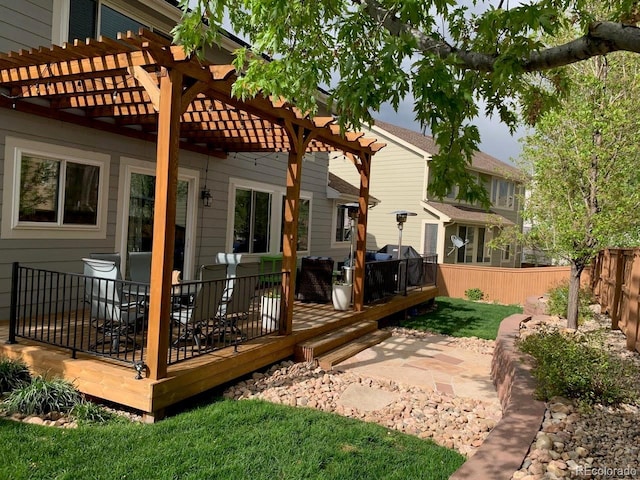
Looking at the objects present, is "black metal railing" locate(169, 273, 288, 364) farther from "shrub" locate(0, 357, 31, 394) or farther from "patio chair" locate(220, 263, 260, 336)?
"shrub" locate(0, 357, 31, 394)

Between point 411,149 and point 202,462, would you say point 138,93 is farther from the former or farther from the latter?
point 411,149

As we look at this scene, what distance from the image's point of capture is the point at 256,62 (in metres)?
3.90

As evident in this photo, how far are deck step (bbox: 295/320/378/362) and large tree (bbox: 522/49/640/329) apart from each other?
3.78 meters

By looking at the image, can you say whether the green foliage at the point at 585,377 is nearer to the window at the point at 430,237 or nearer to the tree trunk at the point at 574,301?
the tree trunk at the point at 574,301

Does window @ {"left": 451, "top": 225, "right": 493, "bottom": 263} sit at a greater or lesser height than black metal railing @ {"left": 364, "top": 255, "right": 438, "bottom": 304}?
greater

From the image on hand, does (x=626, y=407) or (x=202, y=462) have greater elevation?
(x=626, y=407)

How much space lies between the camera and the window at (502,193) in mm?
23125

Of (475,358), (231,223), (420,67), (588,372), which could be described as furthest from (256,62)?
(231,223)

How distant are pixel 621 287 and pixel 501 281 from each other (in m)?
8.22

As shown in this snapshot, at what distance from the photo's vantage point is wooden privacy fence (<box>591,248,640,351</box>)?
20.8ft

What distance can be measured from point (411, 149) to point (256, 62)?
16103 mm

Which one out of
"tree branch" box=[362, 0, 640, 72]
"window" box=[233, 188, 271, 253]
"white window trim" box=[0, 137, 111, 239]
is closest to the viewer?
"tree branch" box=[362, 0, 640, 72]

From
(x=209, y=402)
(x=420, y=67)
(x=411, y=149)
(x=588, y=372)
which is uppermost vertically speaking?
(x=411, y=149)

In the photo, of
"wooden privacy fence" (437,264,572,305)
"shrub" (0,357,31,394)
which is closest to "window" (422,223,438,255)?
"wooden privacy fence" (437,264,572,305)
